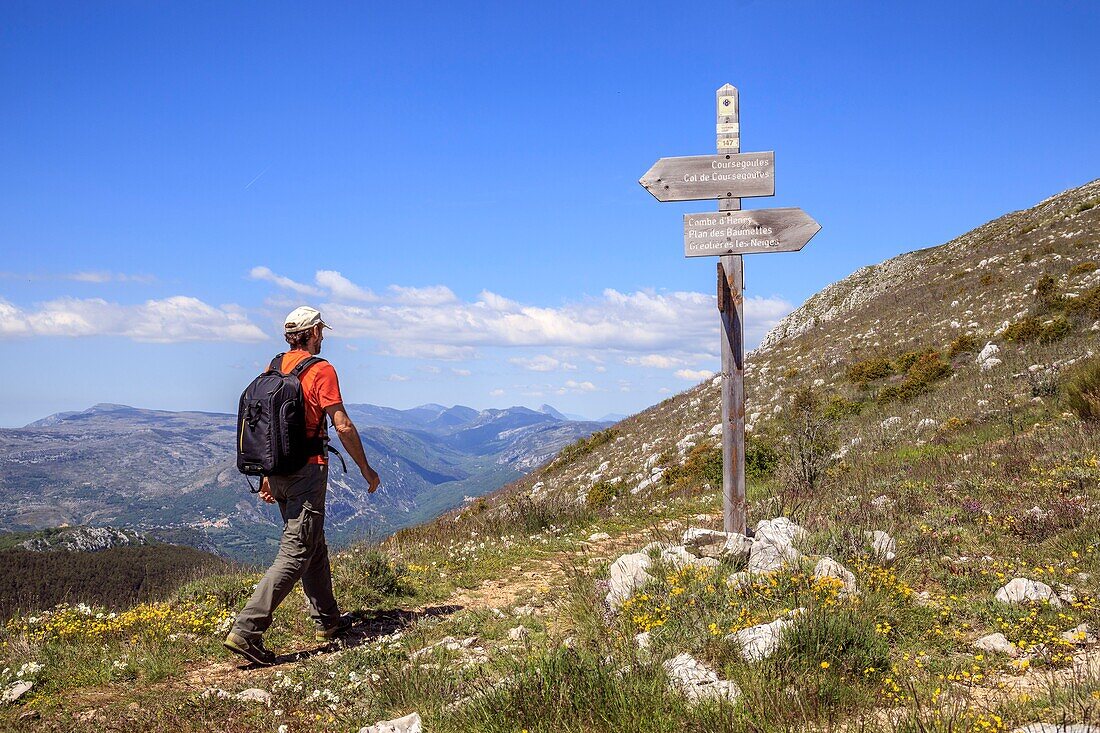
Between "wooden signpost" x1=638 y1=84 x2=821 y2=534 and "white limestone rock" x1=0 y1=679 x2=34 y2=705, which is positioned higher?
Answer: "wooden signpost" x1=638 y1=84 x2=821 y2=534

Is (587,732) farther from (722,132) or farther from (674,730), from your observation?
(722,132)

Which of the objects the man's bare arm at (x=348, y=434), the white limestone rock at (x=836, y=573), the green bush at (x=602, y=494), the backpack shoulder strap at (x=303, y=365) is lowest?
the green bush at (x=602, y=494)

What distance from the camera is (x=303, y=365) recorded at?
5012 millimetres

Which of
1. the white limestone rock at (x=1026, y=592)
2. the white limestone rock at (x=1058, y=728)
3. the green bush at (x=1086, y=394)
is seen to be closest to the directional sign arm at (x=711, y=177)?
the white limestone rock at (x=1026, y=592)

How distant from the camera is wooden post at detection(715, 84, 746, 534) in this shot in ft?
20.2

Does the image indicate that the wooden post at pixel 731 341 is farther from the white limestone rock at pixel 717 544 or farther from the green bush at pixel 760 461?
the green bush at pixel 760 461

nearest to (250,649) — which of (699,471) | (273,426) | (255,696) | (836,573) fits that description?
(255,696)

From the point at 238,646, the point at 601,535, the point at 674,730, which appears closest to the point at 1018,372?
the point at 601,535

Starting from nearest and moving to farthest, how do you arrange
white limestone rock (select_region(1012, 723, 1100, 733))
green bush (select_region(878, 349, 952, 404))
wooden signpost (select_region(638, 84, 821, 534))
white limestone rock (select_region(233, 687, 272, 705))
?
white limestone rock (select_region(1012, 723, 1100, 733)) < white limestone rock (select_region(233, 687, 272, 705)) < wooden signpost (select_region(638, 84, 821, 534)) < green bush (select_region(878, 349, 952, 404))

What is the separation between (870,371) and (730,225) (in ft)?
51.7

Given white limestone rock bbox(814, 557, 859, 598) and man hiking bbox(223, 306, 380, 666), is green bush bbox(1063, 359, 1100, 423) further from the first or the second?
man hiking bbox(223, 306, 380, 666)

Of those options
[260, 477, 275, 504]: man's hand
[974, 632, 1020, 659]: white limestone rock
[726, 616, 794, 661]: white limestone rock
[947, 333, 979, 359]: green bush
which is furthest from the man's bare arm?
[947, 333, 979, 359]: green bush

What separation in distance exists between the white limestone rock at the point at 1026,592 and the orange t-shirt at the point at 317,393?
4.84 metres

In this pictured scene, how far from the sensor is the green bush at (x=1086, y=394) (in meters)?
9.00
